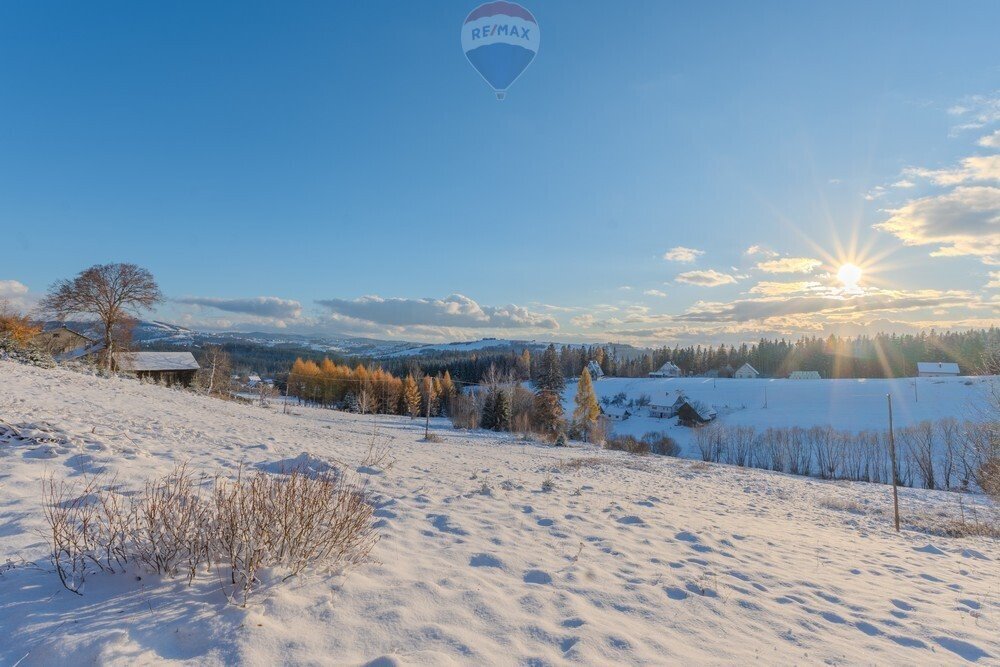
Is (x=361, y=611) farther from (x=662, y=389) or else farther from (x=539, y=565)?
(x=662, y=389)

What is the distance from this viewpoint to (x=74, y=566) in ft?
10.8

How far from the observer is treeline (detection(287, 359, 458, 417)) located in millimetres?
73125

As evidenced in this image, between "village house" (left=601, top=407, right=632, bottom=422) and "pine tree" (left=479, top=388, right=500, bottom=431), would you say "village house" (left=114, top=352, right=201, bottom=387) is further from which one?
"village house" (left=601, top=407, right=632, bottom=422)

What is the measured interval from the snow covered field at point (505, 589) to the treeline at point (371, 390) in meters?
62.5

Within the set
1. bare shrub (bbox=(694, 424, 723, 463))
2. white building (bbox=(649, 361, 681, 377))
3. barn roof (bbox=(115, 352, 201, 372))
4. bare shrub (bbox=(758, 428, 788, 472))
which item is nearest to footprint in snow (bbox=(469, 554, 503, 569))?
barn roof (bbox=(115, 352, 201, 372))

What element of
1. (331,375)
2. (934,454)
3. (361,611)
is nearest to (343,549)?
(361,611)

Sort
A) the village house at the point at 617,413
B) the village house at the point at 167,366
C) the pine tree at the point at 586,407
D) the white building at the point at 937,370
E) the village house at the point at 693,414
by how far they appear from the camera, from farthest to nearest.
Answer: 1. the white building at the point at 937,370
2. the village house at the point at 617,413
3. the village house at the point at 693,414
4. the pine tree at the point at 586,407
5. the village house at the point at 167,366

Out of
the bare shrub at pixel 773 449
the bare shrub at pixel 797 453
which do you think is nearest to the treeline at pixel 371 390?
the bare shrub at pixel 773 449

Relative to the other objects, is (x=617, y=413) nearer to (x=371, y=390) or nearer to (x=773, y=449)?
(x=773, y=449)

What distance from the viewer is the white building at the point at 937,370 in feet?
292

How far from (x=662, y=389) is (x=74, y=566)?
314ft

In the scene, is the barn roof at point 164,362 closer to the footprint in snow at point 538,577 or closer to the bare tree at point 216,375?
the bare tree at point 216,375

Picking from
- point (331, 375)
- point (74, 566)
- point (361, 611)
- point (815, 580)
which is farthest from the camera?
point (331, 375)

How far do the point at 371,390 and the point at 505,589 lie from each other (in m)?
70.7
